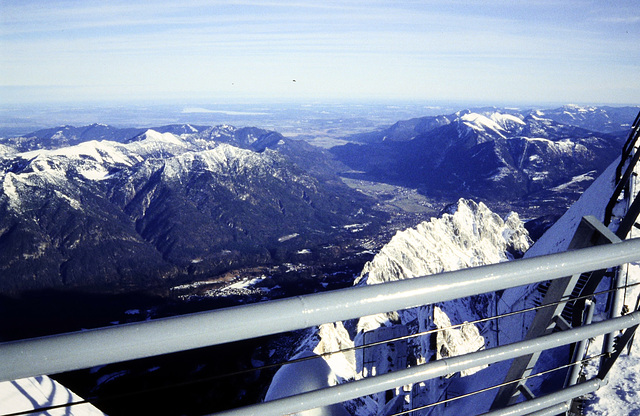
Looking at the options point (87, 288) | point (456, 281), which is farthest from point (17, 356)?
point (87, 288)

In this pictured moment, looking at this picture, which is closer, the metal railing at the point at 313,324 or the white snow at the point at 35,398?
the metal railing at the point at 313,324

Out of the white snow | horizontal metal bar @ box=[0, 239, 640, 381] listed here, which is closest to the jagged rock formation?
the white snow

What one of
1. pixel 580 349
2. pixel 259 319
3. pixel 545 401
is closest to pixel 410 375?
pixel 259 319

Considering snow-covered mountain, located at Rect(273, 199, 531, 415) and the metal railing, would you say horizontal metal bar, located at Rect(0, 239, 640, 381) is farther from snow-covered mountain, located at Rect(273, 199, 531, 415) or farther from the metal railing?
snow-covered mountain, located at Rect(273, 199, 531, 415)

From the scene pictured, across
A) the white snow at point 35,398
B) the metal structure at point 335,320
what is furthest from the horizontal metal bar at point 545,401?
the white snow at point 35,398

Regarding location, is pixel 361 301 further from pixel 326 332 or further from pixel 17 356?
pixel 326 332

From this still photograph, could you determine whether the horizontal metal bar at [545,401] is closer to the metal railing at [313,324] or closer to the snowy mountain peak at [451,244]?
the metal railing at [313,324]
